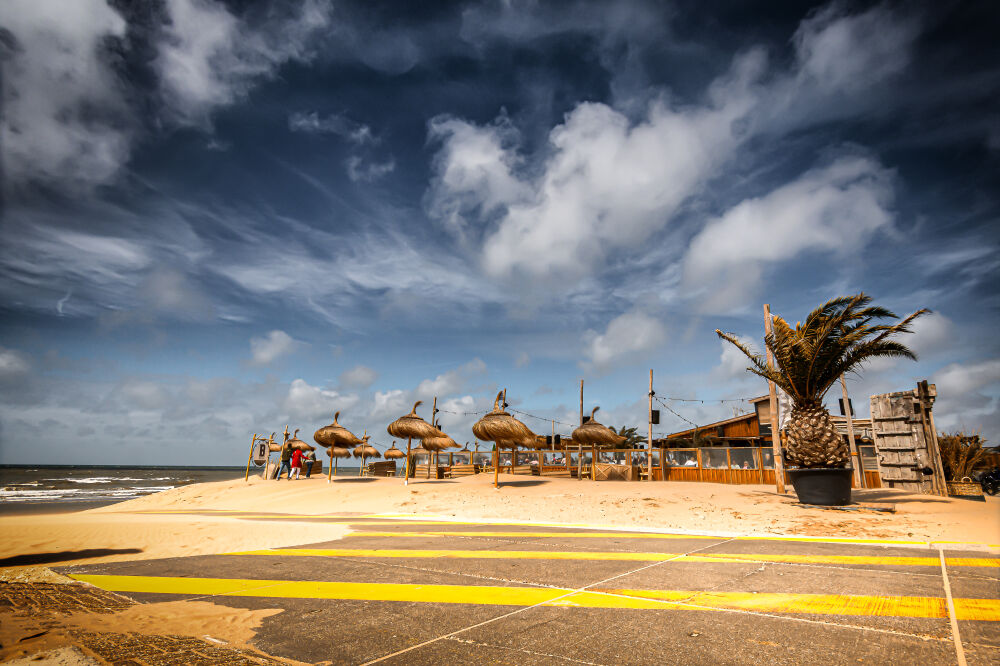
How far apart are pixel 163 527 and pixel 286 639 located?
8111 mm

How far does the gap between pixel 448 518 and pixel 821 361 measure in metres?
10.1

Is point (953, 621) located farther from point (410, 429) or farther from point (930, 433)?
point (410, 429)

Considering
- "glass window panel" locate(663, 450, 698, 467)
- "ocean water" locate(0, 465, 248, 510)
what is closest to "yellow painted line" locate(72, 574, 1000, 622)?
"glass window panel" locate(663, 450, 698, 467)

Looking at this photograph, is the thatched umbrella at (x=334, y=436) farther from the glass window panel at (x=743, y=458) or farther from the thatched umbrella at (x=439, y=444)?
the glass window panel at (x=743, y=458)

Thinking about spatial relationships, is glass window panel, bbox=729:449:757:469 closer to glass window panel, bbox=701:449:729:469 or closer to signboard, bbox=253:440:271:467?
glass window panel, bbox=701:449:729:469

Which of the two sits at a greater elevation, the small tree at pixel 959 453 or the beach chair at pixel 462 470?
the small tree at pixel 959 453

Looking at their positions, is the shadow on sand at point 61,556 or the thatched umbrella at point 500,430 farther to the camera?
the thatched umbrella at point 500,430

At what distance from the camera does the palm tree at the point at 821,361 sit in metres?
10.5

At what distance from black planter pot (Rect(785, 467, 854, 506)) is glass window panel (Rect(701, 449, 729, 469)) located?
898 centimetres

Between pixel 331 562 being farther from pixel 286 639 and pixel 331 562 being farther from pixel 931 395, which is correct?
pixel 931 395

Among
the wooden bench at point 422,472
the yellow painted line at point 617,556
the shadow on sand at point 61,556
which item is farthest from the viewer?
the wooden bench at point 422,472

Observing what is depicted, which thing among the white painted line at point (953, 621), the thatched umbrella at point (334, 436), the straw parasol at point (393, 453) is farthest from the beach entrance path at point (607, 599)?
the straw parasol at point (393, 453)

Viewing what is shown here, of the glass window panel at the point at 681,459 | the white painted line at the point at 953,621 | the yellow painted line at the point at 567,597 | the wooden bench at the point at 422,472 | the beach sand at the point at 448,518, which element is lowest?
the wooden bench at the point at 422,472

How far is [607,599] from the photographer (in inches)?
143
